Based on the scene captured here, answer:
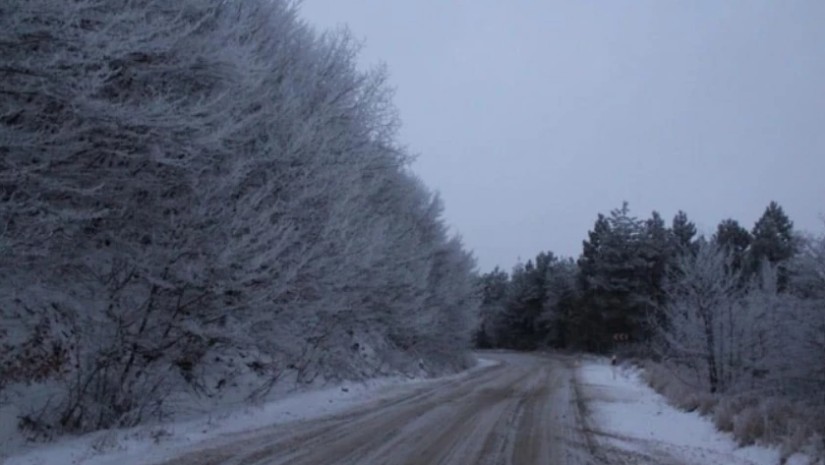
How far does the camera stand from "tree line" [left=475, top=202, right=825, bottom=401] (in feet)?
65.2

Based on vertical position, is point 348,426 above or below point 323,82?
below

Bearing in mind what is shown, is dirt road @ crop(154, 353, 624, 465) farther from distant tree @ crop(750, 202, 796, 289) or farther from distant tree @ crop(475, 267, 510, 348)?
distant tree @ crop(475, 267, 510, 348)

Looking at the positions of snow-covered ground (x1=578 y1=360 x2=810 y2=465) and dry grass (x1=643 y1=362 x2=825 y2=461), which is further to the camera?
snow-covered ground (x1=578 y1=360 x2=810 y2=465)

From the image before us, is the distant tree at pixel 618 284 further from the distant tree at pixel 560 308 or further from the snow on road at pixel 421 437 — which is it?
the snow on road at pixel 421 437

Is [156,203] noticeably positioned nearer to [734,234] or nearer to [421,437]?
[421,437]

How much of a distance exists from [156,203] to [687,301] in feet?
64.3

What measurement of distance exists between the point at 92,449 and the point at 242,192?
5.96 meters

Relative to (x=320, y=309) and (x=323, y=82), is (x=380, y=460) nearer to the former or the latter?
(x=320, y=309)

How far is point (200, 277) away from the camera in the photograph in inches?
523

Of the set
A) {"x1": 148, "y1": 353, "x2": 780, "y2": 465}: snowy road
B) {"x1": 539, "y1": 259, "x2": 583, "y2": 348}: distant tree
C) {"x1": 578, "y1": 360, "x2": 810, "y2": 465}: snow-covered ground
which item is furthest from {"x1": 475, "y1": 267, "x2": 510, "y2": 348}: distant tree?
{"x1": 148, "y1": 353, "x2": 780, "y2": 465}: snowy road

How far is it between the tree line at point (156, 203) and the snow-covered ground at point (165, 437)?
620 mm

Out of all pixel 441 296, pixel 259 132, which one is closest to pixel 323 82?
pixel 259 132

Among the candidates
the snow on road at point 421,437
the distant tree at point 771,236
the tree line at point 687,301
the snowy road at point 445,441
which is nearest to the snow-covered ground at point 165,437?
the snow on road at point 421,437

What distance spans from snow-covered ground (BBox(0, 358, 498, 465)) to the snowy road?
1.44ft
